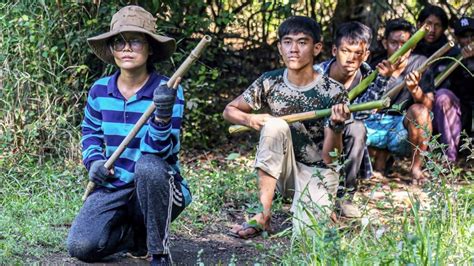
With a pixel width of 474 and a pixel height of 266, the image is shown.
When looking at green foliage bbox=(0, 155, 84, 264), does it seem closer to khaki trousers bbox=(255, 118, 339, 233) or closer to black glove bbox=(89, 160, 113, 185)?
black glove bbox=(89, 160, 113, 185)

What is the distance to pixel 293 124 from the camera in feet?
17.6

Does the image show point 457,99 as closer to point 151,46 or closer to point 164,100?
point 151,46

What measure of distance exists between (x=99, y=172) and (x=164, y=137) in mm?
417

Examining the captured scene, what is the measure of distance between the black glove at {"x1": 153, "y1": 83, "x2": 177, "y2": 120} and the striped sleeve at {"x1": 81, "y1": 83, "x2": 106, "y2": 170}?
58 cm

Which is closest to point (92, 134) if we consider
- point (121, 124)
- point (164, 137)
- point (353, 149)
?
point (121, 124)

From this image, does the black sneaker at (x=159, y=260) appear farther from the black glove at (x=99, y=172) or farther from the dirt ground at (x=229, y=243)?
the black glove at (x=99, y=172)

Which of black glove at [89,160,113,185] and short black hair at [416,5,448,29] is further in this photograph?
short black hair at [416,5,448,29]

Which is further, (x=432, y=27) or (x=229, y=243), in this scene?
(x=432, y=27)

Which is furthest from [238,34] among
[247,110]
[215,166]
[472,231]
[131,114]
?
[472,231]

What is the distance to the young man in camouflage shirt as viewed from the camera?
5141mm

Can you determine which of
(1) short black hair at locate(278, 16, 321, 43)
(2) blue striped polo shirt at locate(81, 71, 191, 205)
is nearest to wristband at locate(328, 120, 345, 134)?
Answer: (1) short black hair at locate(278, 16, 321, 43)

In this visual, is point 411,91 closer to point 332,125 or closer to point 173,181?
point 332,125

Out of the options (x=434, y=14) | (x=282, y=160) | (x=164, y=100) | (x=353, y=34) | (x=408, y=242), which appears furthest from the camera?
(x=434, y=14)

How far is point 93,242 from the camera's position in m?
4.54
